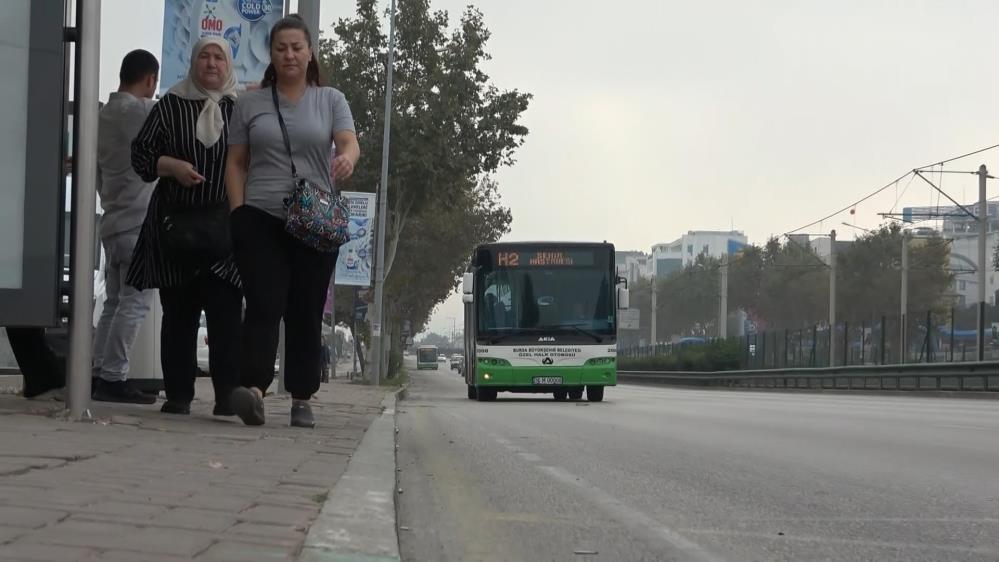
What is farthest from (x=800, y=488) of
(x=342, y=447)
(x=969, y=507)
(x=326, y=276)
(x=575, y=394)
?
(x=575, y=394)

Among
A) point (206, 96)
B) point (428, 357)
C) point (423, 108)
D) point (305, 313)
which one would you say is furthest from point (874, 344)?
point (428, 357)

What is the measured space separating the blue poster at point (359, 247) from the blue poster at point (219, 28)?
16.3 m

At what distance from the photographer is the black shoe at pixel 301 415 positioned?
8.15 m

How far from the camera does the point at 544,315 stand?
23484 millimetres

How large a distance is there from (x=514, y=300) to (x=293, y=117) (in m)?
16.2

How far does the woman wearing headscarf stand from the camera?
7.80 metres

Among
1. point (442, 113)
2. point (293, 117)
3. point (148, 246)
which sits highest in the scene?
point (442, 113)

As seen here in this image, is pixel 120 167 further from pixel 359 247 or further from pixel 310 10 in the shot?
pixel 359 247

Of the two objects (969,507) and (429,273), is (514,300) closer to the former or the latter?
(969,507)

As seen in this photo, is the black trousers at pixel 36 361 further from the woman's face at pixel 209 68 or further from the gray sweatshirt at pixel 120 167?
the woman's face at pixel 209 68

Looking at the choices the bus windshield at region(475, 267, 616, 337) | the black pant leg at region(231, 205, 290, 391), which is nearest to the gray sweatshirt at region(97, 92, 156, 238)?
the black pant leg at region(231, 205, 290, 391)

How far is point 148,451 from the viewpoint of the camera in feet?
19.3

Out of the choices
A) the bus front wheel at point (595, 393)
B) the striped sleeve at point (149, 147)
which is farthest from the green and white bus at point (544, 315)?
the striped sleeve at point (149, 147)

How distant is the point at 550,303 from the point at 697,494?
1725 centimetres
